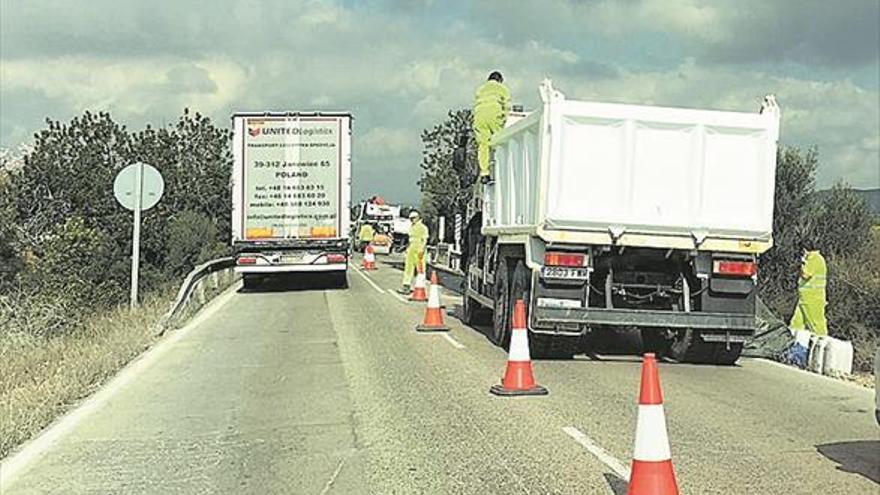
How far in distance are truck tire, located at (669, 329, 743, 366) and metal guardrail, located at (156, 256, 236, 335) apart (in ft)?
A: 26.2

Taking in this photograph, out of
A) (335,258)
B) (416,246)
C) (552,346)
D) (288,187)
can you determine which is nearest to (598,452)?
(552,346)

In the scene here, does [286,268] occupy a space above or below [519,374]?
below

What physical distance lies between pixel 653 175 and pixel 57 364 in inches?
286

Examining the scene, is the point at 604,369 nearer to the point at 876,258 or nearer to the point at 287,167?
the point at 876,258

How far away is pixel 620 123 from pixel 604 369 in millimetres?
2771

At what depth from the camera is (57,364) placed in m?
13.6

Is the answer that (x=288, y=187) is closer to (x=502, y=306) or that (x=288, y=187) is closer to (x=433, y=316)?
(x=433, y=316)

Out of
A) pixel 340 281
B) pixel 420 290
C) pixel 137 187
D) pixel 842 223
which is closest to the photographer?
pixel 137 187

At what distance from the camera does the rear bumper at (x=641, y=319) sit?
509 inches

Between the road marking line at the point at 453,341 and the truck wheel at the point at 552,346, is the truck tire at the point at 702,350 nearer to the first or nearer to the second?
the truck wheel at the point at 552,346

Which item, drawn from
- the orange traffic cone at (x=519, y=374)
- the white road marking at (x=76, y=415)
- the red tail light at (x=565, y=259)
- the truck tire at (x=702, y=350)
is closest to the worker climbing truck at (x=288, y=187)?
the white road marking at (x=76, y=415)

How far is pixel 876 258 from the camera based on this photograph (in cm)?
2219

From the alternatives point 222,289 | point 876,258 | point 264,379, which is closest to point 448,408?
point 264,379

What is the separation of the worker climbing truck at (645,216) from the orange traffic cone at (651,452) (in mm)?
6372
